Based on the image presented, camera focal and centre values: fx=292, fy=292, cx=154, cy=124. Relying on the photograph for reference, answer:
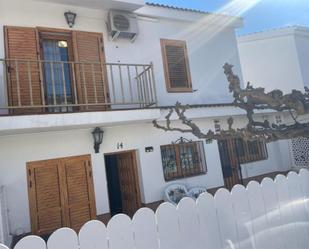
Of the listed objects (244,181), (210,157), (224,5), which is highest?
(224,5)

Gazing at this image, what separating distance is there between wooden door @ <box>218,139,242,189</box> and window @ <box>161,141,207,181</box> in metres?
1.22

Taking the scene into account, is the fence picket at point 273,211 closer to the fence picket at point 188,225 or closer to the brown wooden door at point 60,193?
the fence picket at point 188,225

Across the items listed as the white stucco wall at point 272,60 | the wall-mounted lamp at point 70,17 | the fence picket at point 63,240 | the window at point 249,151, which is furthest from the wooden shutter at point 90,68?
the white stucco wall at point 272,60

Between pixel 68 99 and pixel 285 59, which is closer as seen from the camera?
pixel 68 99

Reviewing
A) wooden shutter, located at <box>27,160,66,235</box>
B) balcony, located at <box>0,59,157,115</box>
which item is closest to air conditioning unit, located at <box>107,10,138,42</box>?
balcony, located at <box>0,59,157,115</box>

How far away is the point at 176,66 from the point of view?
11539 millimetres

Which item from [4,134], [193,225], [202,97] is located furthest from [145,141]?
[193,225]

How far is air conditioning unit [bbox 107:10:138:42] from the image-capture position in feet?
32.0

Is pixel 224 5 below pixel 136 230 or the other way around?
the other way around

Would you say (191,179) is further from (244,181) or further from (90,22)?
(90,22)

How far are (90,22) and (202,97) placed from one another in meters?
5.23

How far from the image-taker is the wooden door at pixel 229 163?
12.1m

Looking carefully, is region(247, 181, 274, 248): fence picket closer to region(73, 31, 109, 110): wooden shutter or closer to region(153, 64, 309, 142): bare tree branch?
region(153, 64, 309, 142): bare tree branch

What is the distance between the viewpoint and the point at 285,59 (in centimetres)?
1803
